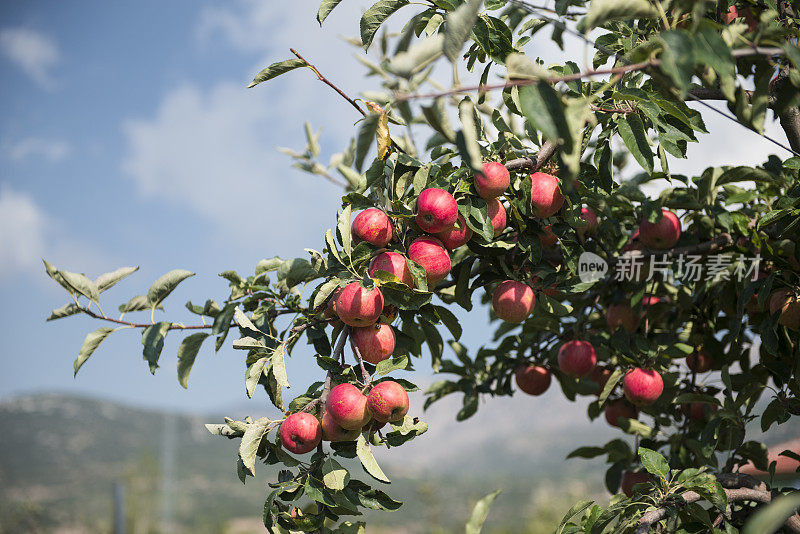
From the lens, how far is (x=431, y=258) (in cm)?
112

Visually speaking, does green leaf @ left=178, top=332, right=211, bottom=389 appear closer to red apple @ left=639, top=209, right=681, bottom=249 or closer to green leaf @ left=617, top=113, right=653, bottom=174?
green leaf @ left=617, top=113, right=653, bottom=174

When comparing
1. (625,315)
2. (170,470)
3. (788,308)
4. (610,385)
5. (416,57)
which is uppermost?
(416,57)

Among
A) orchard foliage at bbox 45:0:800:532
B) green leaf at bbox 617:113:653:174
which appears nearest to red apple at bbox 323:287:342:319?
orchard foliage at bbox 45:0:800:532

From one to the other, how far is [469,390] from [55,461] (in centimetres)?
2420

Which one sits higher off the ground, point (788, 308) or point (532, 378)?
point (788, 308)

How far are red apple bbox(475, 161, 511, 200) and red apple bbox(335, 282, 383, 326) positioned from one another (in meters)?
0.29

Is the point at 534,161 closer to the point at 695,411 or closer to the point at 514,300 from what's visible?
the point at 514,300

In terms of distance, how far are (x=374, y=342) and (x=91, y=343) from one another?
68cm

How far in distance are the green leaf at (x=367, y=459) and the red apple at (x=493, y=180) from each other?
53cm

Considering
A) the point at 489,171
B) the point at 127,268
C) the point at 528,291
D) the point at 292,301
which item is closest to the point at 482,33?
the point at 489,171

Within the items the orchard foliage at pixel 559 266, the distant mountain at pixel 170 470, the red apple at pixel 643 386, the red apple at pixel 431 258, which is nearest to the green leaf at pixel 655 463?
the orchard foliage at pixel 559 266

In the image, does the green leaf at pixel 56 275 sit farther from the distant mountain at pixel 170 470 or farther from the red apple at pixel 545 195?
the distant mountain at pixel 170 470

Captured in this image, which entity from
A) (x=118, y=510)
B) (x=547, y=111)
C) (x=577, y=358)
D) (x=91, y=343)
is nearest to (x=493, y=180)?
(x=547, y=111)

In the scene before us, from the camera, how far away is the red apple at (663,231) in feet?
5.06
